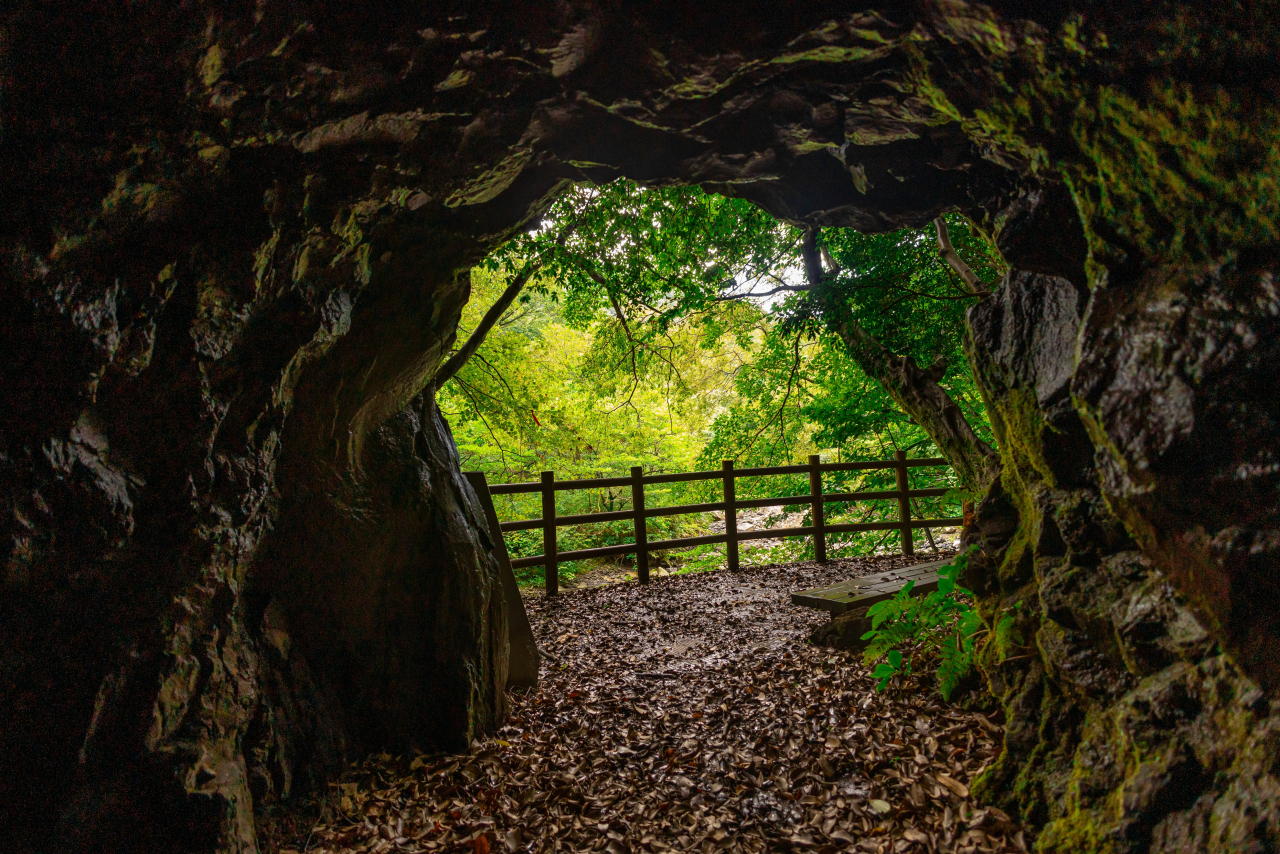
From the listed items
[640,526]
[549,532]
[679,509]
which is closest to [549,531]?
[549,532]

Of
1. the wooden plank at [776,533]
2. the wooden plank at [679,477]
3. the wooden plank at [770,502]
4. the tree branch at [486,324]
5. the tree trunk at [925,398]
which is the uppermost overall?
the tree branch at [486,324]

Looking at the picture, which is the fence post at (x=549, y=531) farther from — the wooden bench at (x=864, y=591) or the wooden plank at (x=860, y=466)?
the wooden plank at (x=860, y=466)

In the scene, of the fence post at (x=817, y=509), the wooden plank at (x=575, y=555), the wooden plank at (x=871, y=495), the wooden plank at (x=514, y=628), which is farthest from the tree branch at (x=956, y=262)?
the wooden plank at (x=575, y=555)

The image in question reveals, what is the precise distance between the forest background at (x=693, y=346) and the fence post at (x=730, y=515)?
3.12ft

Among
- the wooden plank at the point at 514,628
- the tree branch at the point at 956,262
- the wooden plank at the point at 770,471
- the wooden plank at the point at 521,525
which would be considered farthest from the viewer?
the wooden plank at the point at 770,471

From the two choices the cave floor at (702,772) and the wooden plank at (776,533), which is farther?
the wooden plank at (776,533)

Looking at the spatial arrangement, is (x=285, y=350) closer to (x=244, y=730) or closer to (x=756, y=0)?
(x=244, y=730)

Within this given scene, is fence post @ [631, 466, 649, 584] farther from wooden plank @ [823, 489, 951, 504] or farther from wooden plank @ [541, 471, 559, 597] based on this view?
wooden plank @ [823, 489, 951, 504]

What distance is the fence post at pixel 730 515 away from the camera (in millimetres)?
7668

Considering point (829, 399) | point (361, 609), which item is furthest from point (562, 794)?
point (829, 399)

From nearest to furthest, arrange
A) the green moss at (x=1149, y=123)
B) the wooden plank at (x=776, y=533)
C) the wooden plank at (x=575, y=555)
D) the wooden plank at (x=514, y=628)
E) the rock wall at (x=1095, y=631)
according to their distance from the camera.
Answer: the green moss at (x=1149, y=123), the rock wall at (x=1095, y=631), the wooden plank at (x=514, y=628), the wooden plank at (x=575, y=555), the wooden plank at (x=776, y=533)

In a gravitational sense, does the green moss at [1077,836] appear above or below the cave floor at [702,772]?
above

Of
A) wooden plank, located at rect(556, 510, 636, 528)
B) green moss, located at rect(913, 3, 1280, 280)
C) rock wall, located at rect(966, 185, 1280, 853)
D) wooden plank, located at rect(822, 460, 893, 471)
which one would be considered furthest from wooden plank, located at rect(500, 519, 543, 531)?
green moss, located at rect(913, 3, 1280, 280)

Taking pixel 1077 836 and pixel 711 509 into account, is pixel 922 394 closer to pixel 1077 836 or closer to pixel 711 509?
pixel 711 509
